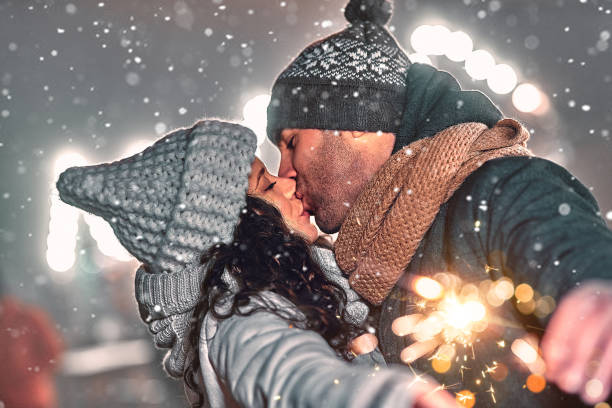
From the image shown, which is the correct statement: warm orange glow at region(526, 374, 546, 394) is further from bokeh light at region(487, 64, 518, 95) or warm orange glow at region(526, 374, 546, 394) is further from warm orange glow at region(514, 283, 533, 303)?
bokeh light at region(487, 64, 518, 95)

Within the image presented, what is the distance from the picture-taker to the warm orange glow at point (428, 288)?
1.11 meters

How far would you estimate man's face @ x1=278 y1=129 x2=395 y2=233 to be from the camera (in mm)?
1406

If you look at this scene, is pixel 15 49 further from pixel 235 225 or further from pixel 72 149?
pixel 235 225

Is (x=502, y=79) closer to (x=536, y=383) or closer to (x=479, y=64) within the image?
(x=479, y=64)

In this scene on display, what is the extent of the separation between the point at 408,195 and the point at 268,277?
0.35 m

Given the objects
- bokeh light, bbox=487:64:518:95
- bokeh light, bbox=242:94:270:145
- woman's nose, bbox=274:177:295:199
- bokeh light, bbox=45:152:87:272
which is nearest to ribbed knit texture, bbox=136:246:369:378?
woman's nose, bbox=274:177:295:199

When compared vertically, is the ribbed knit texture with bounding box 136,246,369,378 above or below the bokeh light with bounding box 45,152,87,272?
above

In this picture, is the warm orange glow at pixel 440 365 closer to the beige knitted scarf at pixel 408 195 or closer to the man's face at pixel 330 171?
the beige knitted scarf at pixel 408 195

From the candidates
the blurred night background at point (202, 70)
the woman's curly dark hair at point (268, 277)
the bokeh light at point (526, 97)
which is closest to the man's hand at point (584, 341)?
the woman's curly dark hair at point (268, 277)

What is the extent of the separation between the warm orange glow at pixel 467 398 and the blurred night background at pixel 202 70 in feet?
9.49

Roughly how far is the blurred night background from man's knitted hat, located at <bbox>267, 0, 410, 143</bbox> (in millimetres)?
2213

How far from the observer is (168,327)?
114cm

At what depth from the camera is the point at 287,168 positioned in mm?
1498

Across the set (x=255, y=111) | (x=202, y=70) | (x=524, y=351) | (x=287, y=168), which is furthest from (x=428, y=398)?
(x=202, y=70)
